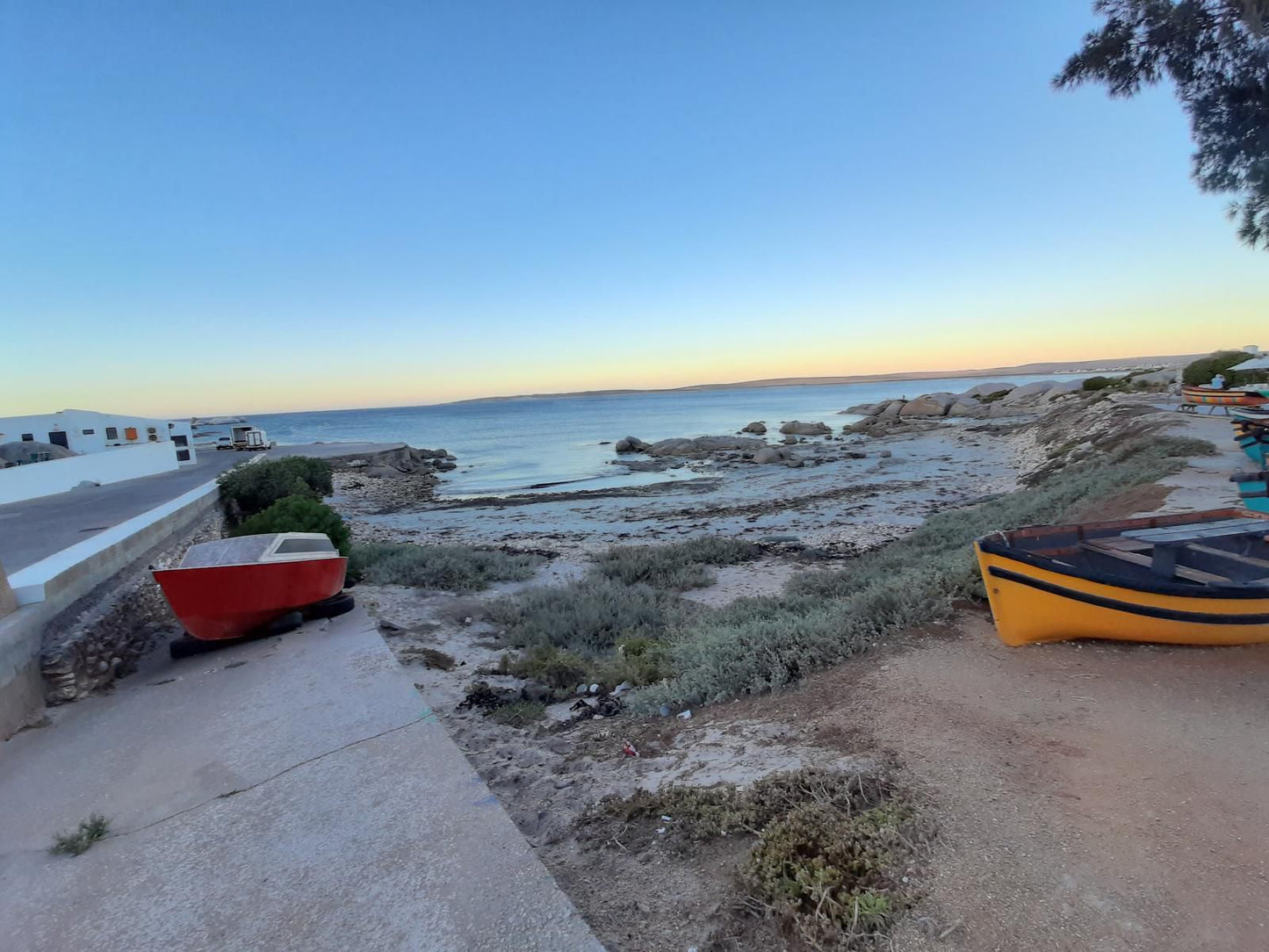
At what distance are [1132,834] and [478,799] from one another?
3.09 meters

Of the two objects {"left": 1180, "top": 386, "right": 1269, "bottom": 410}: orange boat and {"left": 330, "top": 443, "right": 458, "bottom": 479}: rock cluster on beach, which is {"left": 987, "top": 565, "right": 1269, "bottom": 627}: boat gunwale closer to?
{"left": 1180, "top": 386, "right": 1269, "bottom": 410}: orange boat

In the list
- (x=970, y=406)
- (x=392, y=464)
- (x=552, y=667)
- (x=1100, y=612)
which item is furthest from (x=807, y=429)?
(x=1100, y=612)

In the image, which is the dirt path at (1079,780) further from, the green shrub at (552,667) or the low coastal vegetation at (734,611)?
the green shrub at (552,667)

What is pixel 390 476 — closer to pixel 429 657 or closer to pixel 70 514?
pixel 70 514

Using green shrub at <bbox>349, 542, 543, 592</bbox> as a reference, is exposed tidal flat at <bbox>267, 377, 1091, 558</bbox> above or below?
below

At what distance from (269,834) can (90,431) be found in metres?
31.3

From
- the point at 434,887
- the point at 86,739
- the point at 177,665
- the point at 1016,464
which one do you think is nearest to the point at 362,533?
the point at 177,665

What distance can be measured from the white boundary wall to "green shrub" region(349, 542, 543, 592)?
292 inches

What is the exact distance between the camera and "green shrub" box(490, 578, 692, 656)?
7.59 meters

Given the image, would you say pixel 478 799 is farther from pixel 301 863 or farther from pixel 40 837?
pixel 40 837

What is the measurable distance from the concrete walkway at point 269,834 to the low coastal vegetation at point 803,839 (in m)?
0.64

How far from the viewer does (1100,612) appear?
15.4ft

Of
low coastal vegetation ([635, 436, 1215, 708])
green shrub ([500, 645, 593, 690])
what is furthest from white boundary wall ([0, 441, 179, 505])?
low coastal vegetation ([635, 436, 1215, 708])

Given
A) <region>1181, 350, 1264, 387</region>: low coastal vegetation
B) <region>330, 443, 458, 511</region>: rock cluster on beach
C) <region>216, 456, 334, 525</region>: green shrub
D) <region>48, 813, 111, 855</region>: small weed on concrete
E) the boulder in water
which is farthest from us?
the boulder in water
